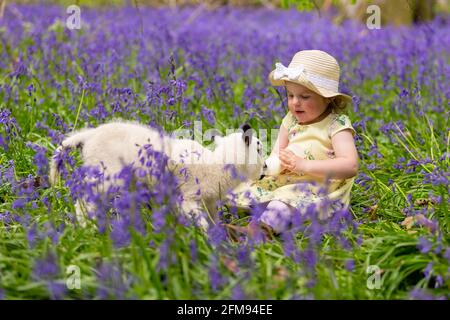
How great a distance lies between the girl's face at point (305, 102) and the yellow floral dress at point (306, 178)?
2.4 inches

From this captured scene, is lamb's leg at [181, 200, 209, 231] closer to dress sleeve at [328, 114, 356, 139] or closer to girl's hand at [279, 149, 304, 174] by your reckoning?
girl's hand at [279, 149, 304, 174]

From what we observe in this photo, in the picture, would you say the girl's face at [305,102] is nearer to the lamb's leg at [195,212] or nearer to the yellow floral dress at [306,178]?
the yellow floral dress at [306,178]

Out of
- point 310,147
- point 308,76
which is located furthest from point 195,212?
point 308,76

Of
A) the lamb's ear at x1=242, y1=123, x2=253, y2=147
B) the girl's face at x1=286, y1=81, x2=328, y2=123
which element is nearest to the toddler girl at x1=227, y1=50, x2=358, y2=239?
the girl's face at x1=286, y1=81, x2=328, y2=123

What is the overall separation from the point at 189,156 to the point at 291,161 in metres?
0.56

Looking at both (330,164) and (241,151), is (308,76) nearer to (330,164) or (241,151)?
(330,164)

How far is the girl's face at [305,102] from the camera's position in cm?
388

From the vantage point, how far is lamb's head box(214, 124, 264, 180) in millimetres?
3465

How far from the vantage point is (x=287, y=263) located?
301 centimetres

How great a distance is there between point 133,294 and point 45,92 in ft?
11.4

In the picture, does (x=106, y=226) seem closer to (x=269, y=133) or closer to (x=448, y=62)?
(x=269, y=133)

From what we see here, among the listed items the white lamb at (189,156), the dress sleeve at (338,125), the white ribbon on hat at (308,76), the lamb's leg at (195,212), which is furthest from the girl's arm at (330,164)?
the lamb's leg at (195,212)

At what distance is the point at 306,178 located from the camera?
3846 mm
